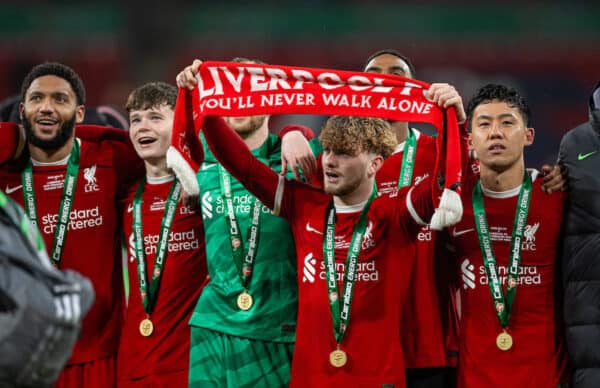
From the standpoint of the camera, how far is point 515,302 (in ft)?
14.3

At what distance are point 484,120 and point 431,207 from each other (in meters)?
0.69

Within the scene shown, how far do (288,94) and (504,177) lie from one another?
110cm

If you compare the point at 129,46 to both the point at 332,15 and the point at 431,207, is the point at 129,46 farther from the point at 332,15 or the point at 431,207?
the point at 431,207

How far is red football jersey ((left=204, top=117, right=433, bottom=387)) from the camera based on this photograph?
4.09 meters

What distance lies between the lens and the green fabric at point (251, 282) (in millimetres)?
4512

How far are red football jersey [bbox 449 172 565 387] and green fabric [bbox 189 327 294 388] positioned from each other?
86cm

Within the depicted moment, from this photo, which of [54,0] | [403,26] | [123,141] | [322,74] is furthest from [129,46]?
[322,74]

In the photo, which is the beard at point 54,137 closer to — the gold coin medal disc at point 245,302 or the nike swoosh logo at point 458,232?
the gold coin medal disc at point 245,302

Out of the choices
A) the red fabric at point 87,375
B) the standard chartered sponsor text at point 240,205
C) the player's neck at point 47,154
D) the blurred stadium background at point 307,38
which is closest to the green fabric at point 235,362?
the red fabric at point 87,375

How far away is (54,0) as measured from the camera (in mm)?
14703

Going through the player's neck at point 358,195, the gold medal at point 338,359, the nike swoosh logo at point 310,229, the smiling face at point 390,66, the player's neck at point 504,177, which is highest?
the smiling face at point 390,66

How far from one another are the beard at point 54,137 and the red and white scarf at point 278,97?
0.84m

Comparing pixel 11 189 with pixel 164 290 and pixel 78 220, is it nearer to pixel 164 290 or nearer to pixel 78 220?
pixel 78 220

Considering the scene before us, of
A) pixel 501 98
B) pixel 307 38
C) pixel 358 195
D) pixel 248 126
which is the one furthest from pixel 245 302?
pixel 307 38
